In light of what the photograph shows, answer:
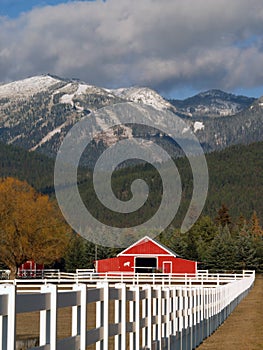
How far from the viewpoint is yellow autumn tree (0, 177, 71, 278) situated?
2435 inches

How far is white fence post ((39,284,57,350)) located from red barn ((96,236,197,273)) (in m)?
63.6

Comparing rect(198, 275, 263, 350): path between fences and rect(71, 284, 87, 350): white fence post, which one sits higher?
rect(71, 284, 87, 350): white fence post

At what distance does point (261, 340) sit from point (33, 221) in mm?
47225

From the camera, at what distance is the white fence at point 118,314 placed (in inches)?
220

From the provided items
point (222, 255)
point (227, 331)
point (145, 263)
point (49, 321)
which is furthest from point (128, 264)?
point (49, 321)

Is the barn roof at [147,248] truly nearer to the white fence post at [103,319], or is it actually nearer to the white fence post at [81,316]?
the white fence post at [103,319]

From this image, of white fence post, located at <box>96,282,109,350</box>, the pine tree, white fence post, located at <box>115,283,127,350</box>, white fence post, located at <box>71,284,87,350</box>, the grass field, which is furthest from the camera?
the pine tree

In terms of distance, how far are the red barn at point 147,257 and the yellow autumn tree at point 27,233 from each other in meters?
8.86

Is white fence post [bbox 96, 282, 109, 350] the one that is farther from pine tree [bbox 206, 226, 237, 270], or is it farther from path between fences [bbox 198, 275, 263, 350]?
pine tree [bbox 206, 226, 237, 270]

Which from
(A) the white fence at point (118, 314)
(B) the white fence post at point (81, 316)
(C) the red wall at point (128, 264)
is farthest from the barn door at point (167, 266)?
(B) the white fence post at point (81, 316)

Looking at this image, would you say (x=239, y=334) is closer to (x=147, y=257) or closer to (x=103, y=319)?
(x=103, y=319)

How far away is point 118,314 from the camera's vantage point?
9070mm

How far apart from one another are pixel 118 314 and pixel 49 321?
3.11 metres

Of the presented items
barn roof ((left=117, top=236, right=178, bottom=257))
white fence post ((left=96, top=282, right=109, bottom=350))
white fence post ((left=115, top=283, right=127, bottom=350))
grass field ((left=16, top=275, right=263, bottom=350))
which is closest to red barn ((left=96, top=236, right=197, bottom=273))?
barn roof ((left=117, top=236, right=178, bottom=257))
